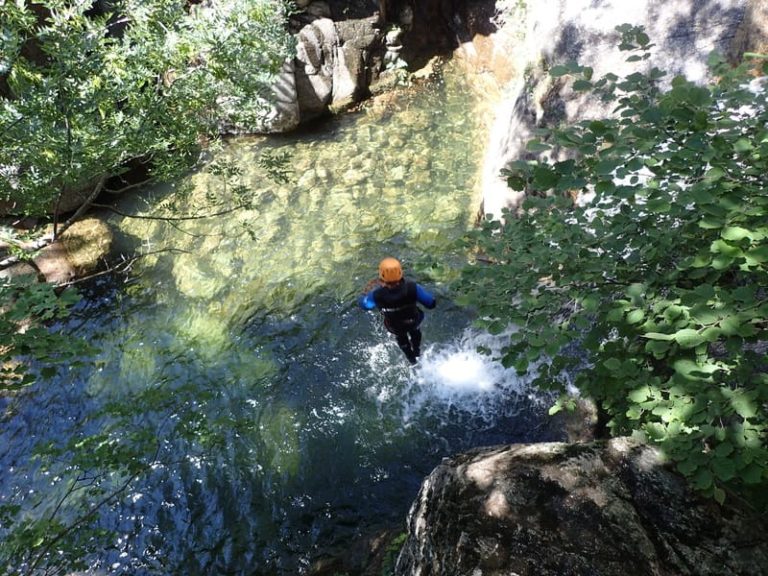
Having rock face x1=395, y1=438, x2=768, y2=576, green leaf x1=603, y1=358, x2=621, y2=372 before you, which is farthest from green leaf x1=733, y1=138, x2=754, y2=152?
rock face x1=395, y1=438, x2=768, y2=576

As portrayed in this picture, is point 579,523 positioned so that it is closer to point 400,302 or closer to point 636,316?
point 636,316

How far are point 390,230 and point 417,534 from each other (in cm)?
785

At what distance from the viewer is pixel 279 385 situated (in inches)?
315

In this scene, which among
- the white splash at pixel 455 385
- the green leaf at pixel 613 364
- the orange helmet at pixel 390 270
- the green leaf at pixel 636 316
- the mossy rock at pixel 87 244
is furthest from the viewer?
the mossy rock at pixel 87 244

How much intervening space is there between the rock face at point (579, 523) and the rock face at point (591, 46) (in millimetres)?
5099

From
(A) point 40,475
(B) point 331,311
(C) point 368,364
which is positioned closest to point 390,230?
(B) point 331,311

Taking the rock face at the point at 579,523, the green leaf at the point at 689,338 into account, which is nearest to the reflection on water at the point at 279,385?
the rock face at the point at 579,523

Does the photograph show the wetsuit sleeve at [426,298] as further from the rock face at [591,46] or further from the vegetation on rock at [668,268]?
the vegetation on rock at [668,268]

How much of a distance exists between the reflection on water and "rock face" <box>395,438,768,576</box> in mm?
2874

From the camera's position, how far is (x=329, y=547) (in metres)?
5.99

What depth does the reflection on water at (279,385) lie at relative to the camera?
20.8 feet

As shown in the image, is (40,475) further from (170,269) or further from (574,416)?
(574,416)

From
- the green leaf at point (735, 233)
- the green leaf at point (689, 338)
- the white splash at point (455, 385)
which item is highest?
the green leaf at point (735, 233)

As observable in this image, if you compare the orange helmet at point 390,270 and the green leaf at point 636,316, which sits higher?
the green leaf at point 636,316
